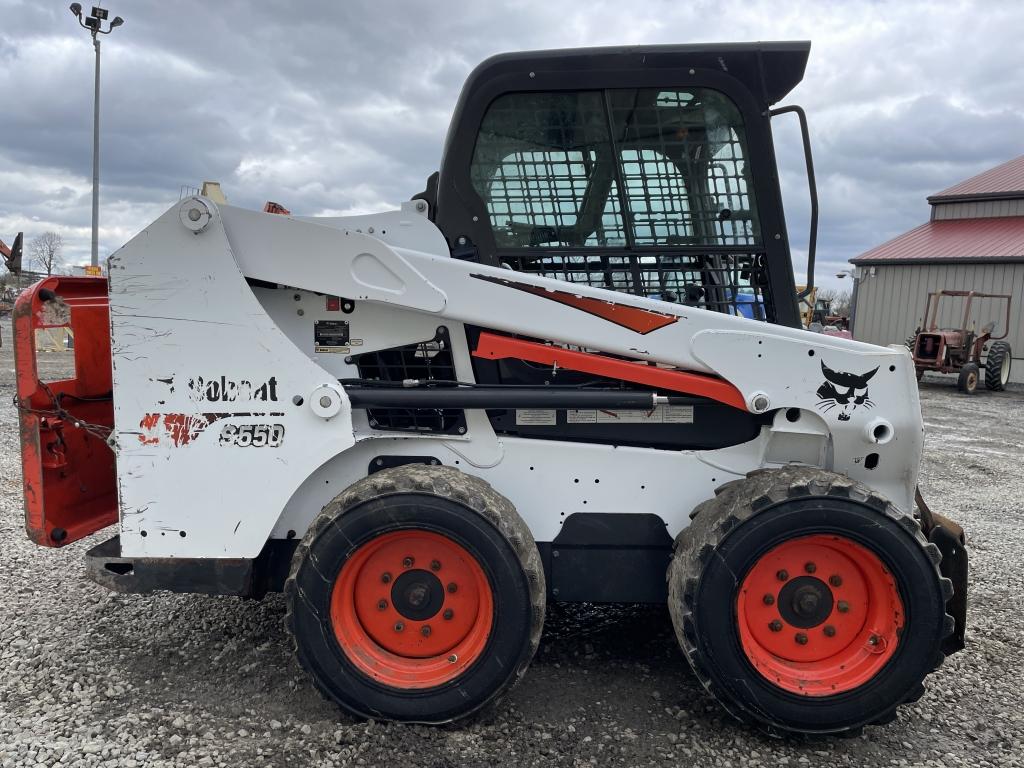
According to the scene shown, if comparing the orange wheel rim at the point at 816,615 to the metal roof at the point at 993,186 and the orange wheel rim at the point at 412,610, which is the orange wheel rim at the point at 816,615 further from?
the metal roof at the point at 993,186

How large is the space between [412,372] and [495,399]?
1.40ft

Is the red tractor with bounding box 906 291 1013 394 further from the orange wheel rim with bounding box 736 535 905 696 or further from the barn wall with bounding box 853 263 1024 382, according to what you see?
the orange wheel rim with bounding box 736 535 905 696

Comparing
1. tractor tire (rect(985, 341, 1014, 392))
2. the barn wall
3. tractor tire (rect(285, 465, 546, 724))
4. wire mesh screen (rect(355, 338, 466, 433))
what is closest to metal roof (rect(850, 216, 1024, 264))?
the barn wall

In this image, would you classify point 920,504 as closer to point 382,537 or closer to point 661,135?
point 661,135

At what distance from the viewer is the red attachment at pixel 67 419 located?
3150 mm

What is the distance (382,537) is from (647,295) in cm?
151

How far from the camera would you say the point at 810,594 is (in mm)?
2984

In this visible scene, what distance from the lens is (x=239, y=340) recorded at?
9.82 feet

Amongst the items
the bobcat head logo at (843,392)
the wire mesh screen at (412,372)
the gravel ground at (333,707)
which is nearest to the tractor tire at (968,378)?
the gravel ground at (333,707)

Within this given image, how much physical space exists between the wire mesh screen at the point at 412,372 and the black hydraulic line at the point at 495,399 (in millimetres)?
166

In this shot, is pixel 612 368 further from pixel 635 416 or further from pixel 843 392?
pixel 843 392

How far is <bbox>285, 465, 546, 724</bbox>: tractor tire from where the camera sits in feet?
9.45

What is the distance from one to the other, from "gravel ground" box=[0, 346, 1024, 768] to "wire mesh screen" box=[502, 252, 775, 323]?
1676 millimetres

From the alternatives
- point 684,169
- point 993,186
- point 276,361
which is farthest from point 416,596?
point 993,186
